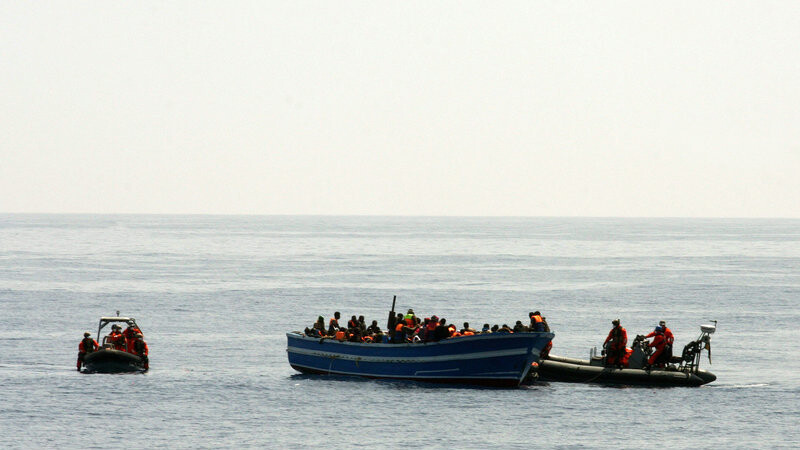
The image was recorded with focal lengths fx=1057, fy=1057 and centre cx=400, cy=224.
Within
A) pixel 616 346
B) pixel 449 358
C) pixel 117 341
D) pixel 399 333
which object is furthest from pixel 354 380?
pixel 117 341

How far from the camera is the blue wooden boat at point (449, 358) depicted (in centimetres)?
3975

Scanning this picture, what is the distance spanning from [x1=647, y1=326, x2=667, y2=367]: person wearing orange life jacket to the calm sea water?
1058 millimetres

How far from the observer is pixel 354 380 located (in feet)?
141

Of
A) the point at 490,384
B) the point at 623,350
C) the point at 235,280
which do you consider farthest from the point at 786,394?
the point at 235,280

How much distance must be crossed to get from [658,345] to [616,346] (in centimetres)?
159

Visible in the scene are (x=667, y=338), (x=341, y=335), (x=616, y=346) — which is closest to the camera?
(x=667, y=338)

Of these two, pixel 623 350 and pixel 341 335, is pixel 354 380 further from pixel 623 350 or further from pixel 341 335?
pixel 623 350

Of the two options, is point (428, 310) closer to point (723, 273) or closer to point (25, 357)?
point (25, 357)

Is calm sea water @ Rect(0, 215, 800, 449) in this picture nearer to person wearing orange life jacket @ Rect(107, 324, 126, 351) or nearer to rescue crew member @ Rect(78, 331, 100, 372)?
rescue crew member @ Rect(78, 331, 100, 372)

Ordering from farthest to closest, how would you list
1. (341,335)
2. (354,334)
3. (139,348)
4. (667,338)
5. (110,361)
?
(139,348)
(110,361)
(341,335)
(354,334)
(667,338)

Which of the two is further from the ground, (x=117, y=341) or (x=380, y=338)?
(x=380, y=338)

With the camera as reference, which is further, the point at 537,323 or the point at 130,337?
the point at 130,337

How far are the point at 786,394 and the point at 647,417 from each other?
27.5ft

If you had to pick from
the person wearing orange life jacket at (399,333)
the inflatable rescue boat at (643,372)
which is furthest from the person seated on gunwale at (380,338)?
the inflatable rescue boat at (643,372)
